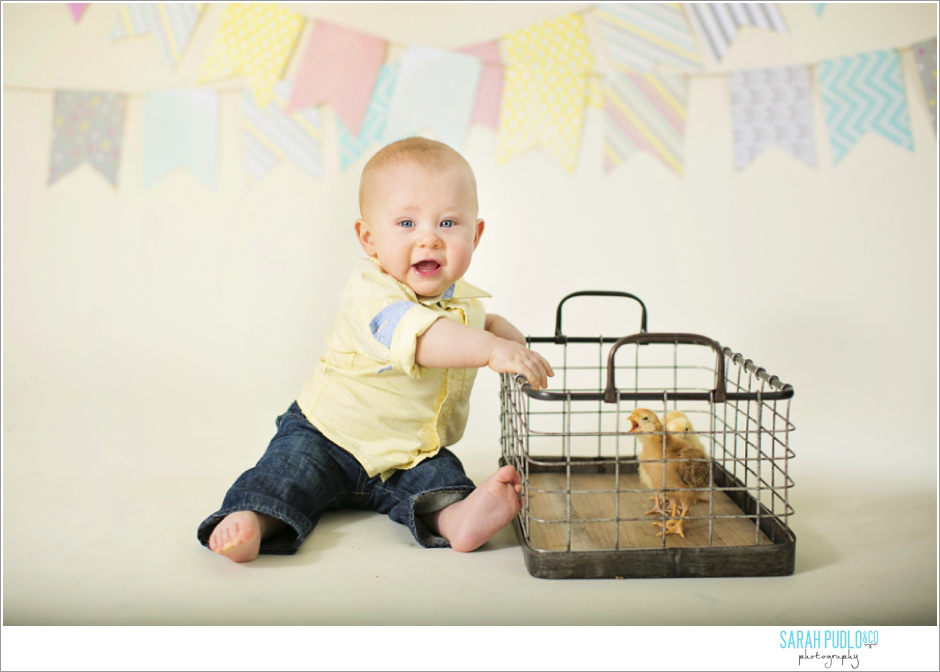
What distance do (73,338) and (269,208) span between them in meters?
0.60

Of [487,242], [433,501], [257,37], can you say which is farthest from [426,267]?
[257,37]

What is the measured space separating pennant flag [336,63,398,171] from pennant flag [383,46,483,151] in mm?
15

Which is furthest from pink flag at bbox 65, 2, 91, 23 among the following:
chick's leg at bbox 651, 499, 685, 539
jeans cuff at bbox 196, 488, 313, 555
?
chick's leg at bbox 651, 499, 685, 539

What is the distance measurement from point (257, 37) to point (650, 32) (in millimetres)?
956

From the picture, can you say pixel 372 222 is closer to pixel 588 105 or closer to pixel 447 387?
pixel 447 387

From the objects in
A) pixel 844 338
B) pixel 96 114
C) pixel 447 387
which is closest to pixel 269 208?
pixel 96 114

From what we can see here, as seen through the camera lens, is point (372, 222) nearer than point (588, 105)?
Yes

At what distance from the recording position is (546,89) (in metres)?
2.14

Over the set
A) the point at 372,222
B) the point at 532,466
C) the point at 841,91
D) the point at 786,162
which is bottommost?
the point at 532,466

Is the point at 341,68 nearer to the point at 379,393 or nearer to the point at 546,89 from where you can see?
the point at 546,89

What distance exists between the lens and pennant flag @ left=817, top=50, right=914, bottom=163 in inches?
82.5

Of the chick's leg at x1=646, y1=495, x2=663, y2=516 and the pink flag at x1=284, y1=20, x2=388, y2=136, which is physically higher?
the pink flag at x1=284, y1=20, x2=388, y2=136

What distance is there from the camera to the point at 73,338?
2.22 metres

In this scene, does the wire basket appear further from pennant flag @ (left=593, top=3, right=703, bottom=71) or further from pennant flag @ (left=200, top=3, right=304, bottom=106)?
pennant flag @ (left=200, top=3, right=304, bottom=106)
